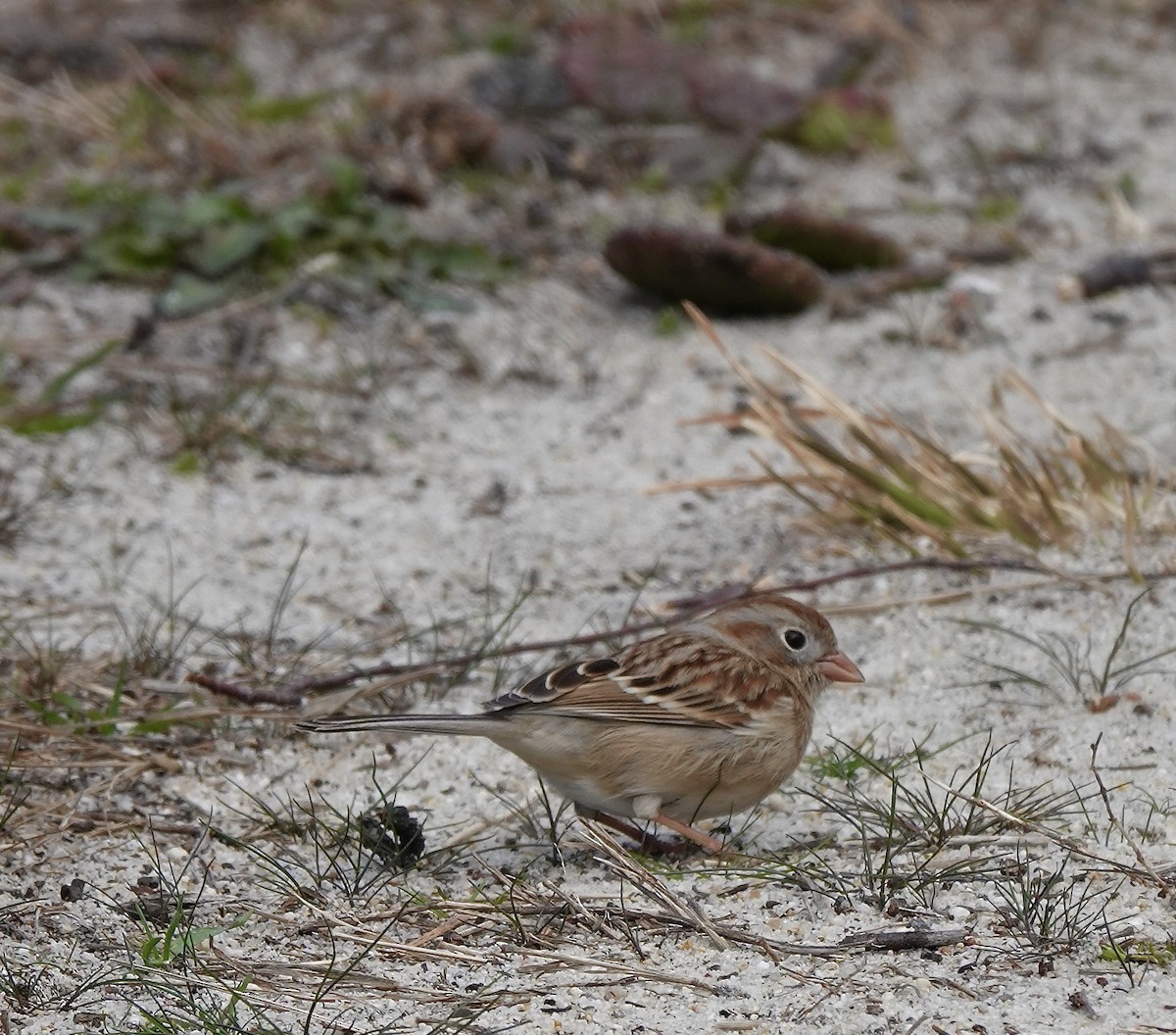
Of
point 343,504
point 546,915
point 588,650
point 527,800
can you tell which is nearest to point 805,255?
point 343,504

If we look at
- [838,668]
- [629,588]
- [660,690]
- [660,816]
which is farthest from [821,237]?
[660,816]

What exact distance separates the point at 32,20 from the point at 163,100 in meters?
1.26

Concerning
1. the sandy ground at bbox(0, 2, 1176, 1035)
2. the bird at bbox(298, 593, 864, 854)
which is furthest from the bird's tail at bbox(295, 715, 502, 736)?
the sandy ground at bbox(0, 2, 1176, 1035)

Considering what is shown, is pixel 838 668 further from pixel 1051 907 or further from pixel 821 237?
pixel 821 237

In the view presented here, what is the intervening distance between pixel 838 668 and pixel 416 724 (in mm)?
1011

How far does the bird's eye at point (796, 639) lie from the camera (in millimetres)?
3816

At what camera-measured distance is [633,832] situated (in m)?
3.73

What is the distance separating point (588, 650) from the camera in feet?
14.3

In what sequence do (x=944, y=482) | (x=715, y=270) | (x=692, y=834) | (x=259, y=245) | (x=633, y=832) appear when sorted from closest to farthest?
(x=692, y=834)
(x=633, y=832)
(x=944, y=482)
(x=715, y=270)
(x=259, y=245)

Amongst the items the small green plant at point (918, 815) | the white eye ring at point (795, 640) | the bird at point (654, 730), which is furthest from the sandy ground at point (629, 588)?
the white eye ring at point (795, 640)

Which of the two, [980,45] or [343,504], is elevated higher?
[980,45]

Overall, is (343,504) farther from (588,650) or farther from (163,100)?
(163,100)

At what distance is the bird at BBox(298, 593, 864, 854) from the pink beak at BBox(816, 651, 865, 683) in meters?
0.13

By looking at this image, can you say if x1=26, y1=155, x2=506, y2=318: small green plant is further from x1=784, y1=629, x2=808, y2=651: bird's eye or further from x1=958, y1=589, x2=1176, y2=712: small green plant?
x1=958, y1=589, x2=1176, y2=712: small green plant
